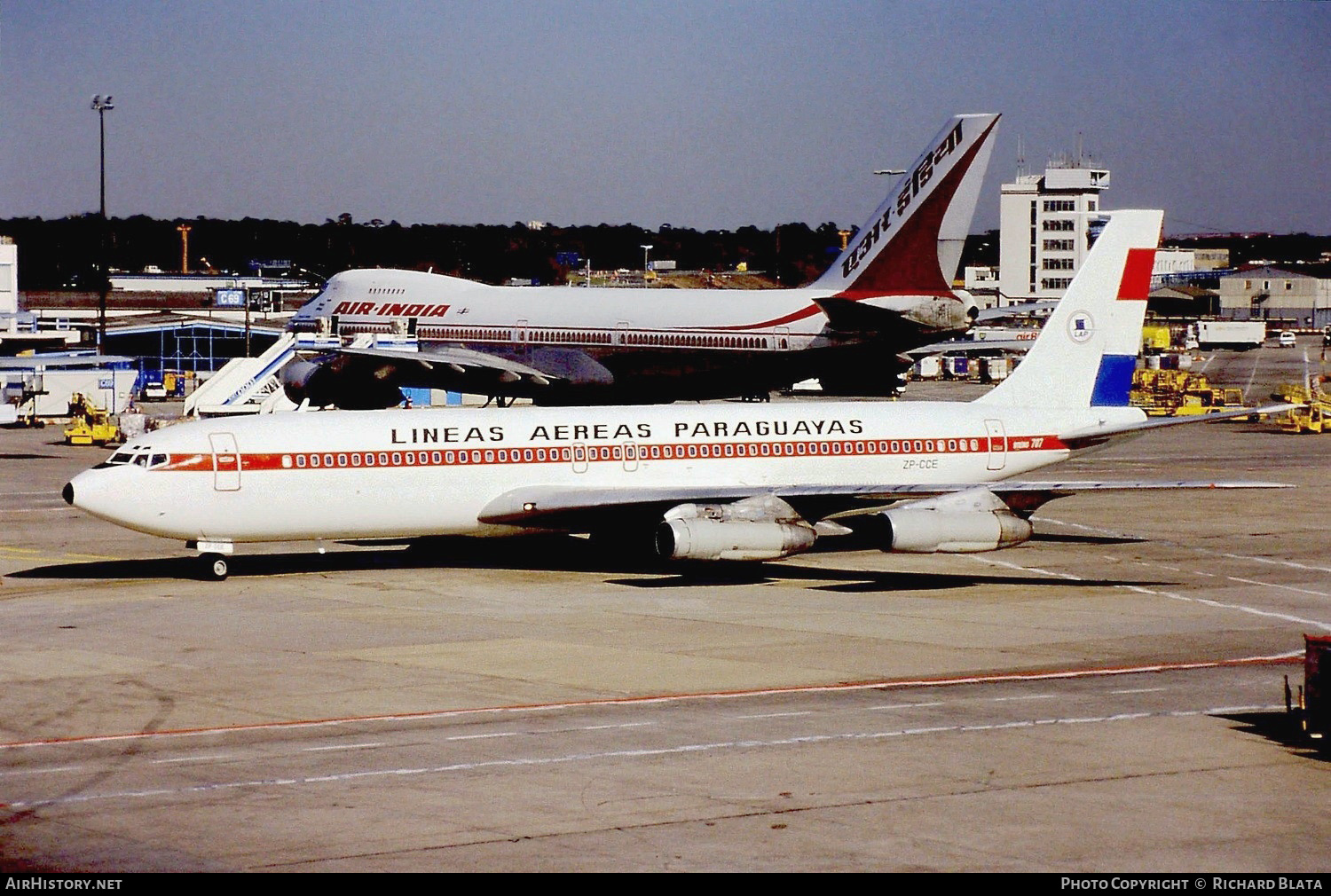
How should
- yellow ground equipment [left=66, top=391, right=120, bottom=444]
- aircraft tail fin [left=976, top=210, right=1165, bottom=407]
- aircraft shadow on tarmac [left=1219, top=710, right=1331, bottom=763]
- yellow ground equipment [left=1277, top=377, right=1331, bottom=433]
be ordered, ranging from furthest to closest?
yellow ground equipment [left=1277, top=377, right=1331, bottom=433]
yellow ground equipment [left=66, top=391, right=120, bottom=444]
aircraft tail fin [left=976, top=210, right=1165, bottom=407]
aircraft shadow on tarmac [left=1219, top=710, right=1331, bottom=763]

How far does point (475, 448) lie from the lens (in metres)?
41.9

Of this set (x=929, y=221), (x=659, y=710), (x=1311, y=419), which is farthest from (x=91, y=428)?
(x=659, y=710)

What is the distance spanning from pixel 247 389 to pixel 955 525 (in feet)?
182

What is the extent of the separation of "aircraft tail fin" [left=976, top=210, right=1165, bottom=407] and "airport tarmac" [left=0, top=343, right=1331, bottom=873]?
15.0 feet

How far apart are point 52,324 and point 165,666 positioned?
131049 mm

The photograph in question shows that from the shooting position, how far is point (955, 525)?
39.3 m

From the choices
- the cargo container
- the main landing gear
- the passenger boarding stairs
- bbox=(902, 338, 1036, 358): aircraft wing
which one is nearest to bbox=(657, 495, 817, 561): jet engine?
the main landing gear

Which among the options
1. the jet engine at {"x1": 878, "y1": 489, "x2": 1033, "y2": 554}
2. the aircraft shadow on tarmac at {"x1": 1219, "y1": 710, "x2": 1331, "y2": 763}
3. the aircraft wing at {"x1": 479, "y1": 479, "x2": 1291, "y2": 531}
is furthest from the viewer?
the aircraft wing at {"x1": 479, "y1": 479, "x2": 1291, "y2": 531}

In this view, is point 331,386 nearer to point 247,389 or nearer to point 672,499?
point 247,389

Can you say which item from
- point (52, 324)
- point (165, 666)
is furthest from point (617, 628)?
point (52, 324)

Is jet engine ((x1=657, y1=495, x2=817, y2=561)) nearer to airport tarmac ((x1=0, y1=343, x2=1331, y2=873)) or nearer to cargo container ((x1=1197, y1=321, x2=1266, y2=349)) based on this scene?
airport tarmac ((x1=0, y1=343, x2=1331, y2=873))

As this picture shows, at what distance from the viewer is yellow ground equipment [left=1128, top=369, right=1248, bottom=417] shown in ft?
336

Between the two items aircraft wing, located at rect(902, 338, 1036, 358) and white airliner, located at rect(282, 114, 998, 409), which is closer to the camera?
white airliner, located at rect(282, 114, 998, 409)
